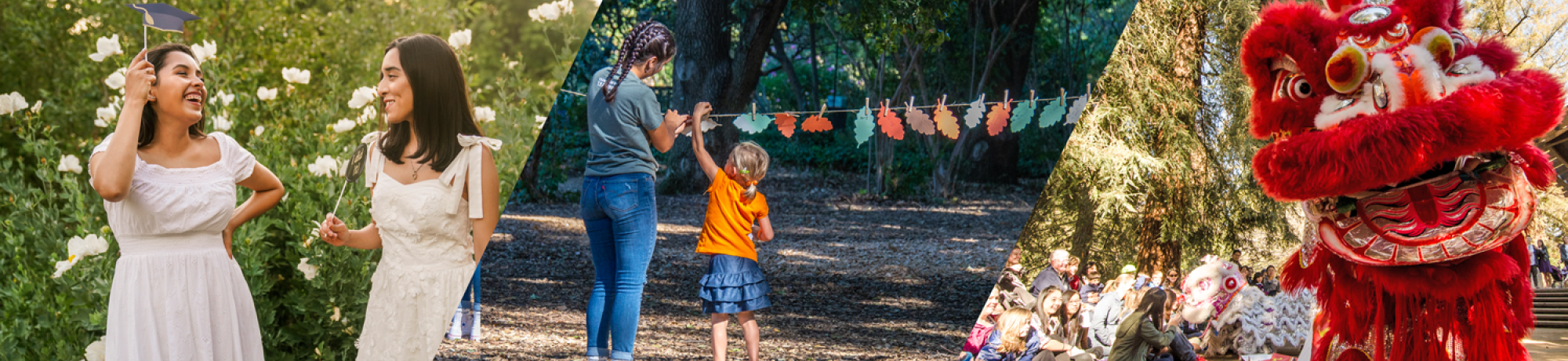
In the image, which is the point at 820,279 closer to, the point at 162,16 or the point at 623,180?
the point at 623,180

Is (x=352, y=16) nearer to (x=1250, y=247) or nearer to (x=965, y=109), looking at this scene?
(x=965, y=109)

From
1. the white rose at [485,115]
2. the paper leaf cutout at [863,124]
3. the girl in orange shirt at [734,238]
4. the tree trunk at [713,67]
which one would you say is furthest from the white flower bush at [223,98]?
the paper leaf cutout at [863,124]

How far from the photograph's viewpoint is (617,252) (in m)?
2.94

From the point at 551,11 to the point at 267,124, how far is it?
6.07 feet

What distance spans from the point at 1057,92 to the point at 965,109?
30 centimetres

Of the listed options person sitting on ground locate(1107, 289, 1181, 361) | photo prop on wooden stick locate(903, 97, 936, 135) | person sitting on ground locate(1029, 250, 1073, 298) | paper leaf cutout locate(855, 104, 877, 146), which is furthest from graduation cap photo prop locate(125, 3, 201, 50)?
person sitting on ground locate(1107, 289, 1181, 361)

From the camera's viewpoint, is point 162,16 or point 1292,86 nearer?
point 1292,86

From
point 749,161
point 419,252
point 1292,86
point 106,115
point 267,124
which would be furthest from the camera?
point 267,124

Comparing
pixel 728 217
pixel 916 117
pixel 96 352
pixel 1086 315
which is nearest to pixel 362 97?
pixel 96 352

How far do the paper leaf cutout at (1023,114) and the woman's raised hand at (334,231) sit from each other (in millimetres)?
1914

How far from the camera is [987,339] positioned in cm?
302

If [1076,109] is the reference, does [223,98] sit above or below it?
above

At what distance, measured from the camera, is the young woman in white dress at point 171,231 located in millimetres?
2523

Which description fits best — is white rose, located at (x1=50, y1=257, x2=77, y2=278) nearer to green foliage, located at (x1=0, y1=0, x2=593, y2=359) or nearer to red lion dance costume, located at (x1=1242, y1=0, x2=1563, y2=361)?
green foliage, located at (x1=0, y1=0, x2=593, y2=359)
